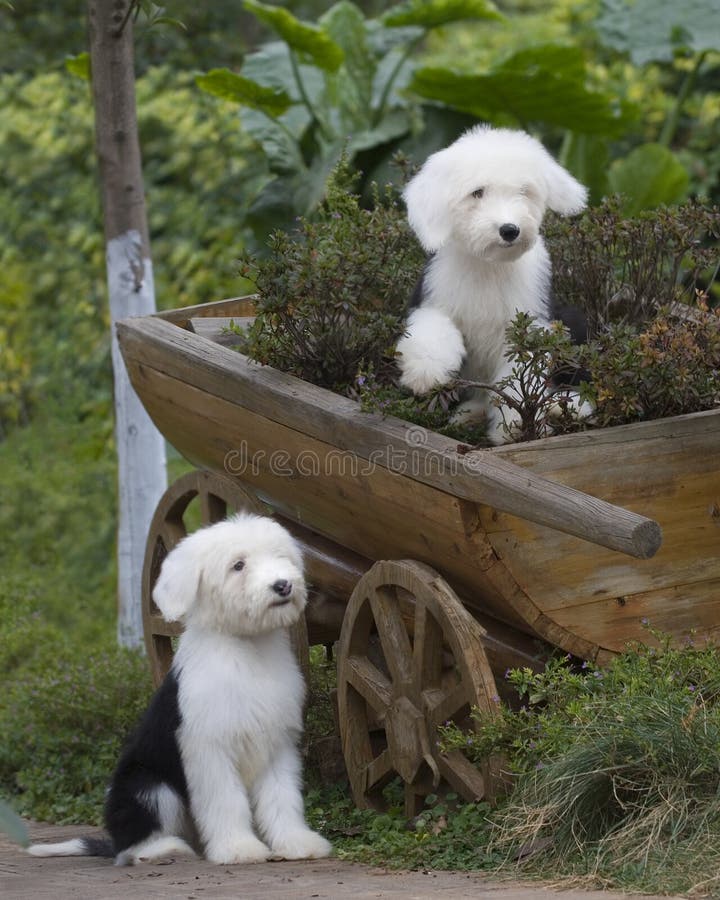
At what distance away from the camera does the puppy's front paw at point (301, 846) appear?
355 cm

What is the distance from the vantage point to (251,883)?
10.7 ft

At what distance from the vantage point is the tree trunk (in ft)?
17.6

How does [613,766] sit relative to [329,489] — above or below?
below

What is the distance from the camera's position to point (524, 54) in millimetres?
7234

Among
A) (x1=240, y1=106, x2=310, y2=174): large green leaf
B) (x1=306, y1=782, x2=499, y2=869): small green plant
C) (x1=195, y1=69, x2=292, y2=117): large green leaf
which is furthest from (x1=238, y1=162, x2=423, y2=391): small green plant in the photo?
(x1=240, y1=106, x2=310, y2=174): large green leaf

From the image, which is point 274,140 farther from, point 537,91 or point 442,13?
point 537,91

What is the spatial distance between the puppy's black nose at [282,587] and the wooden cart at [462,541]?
316mm

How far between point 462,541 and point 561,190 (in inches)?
42.1

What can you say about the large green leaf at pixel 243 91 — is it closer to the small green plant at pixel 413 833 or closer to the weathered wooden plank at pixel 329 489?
the weathered wooden plank at pixel 329 489

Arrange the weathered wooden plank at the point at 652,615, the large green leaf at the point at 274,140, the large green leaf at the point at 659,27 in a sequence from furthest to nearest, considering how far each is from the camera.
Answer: the large green leaf at the point at 274,140 → the large green leaf at the point at 659,27 → the weathered wooden plank at the point at 652,615

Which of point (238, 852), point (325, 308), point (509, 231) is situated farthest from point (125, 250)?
point (238, 852)

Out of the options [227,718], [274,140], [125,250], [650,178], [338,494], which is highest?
[274,140]

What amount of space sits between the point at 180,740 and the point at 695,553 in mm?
1472

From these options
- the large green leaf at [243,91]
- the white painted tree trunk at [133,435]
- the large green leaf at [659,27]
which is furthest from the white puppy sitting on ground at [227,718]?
the large green leaf at [659,27]
